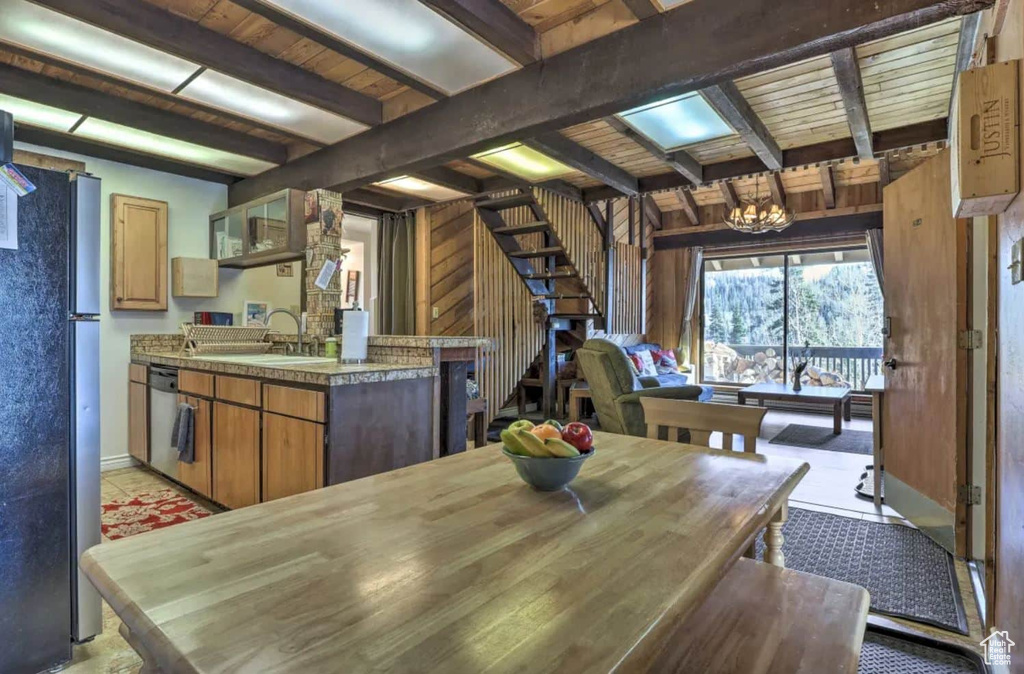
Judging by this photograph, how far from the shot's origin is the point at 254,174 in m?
4.59

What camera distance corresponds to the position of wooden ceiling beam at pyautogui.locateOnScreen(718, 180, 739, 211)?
748cm

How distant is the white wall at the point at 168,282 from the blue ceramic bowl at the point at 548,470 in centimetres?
401

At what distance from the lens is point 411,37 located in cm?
244

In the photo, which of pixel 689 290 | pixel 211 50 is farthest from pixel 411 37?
pixel 689 290

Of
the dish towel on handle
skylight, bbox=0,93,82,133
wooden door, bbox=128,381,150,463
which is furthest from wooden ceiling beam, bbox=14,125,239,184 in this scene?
the dish towel on handle

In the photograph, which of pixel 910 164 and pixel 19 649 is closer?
pixel 19 649

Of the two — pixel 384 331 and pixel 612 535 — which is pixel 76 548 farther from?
pixel 384 331

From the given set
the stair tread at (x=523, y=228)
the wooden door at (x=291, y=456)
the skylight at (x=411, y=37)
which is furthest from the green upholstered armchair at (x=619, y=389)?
the wooden door at (x=291, y=456)

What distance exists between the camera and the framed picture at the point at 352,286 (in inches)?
294

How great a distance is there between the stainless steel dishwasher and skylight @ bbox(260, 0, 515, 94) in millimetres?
2603

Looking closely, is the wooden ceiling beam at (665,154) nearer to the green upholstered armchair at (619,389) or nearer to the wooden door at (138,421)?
the green upholstered armchair at (619,389)

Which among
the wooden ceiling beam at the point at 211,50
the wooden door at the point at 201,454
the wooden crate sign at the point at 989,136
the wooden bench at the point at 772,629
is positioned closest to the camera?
the wooden bench at the point at 772,629

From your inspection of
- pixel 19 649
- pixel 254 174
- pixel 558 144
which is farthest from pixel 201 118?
pixel 19 649

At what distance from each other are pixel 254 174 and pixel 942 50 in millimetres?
4830
